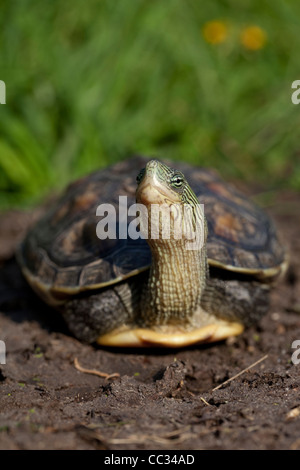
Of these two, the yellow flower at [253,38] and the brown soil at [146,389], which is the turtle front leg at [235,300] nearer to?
the brown soil at [146,389]

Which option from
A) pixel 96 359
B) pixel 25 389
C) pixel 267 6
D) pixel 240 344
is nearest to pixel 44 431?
pixel 25 389

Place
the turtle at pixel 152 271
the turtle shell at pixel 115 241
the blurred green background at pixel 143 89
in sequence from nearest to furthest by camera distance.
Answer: the turtle at pixel 152 271
the turtle shell at pixel 115 241
the blurred green background at pixel 143 89

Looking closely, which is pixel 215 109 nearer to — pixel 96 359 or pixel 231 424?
pixel 96 359

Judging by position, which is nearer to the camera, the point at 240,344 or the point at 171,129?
the point at 240,344

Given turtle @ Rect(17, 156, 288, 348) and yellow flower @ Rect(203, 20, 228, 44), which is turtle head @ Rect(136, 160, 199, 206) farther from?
yellow flower @ Rect(203, 20, 228, 44)

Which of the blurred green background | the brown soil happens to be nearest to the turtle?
the brown soil

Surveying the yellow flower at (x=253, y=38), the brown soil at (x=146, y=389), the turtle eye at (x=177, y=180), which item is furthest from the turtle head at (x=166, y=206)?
the yellow flower at (x=253, y=38)

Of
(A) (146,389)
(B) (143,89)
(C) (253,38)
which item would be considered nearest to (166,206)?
(A) (146,389)
